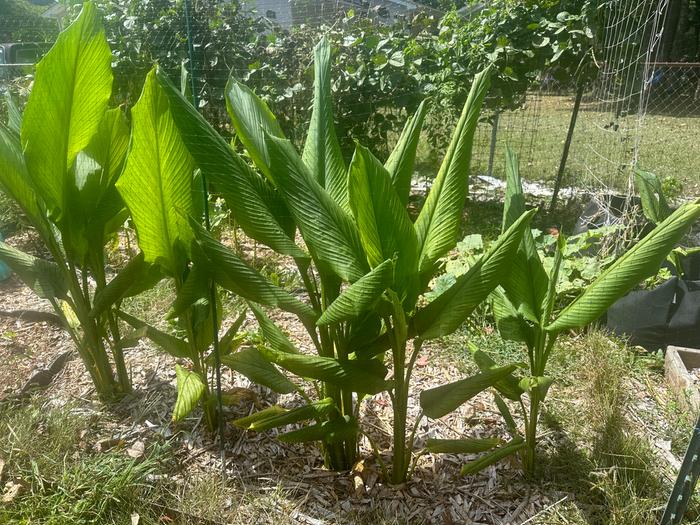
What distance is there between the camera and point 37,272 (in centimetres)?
186

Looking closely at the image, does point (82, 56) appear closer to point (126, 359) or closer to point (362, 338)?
point (362, 338)

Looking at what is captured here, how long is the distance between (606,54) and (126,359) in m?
4.18

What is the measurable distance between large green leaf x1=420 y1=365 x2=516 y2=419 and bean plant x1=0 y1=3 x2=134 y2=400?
114 cm

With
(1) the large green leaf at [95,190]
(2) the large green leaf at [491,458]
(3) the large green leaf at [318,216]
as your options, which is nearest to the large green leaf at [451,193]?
(3) the large green leaf at [318,216]

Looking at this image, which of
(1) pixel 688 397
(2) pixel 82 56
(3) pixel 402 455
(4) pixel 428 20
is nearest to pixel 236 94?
(2) pixel 82 56

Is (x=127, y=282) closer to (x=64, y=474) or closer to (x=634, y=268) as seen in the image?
(x=64, y=474)

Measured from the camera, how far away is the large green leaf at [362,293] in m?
1.23

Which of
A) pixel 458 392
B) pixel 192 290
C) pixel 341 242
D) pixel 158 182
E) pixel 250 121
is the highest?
pixel 250 121

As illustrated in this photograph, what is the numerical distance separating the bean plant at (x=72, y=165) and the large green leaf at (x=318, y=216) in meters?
0.71

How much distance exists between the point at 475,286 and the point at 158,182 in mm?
991

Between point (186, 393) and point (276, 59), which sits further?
point (276, 59)

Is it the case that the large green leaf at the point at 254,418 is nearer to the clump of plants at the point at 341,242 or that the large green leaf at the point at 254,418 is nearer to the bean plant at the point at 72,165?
the clump of plants at the point at 341,242

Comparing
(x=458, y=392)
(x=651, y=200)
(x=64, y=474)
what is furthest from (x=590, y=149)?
(x=64, y=474)

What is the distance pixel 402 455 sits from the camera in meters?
1.78
